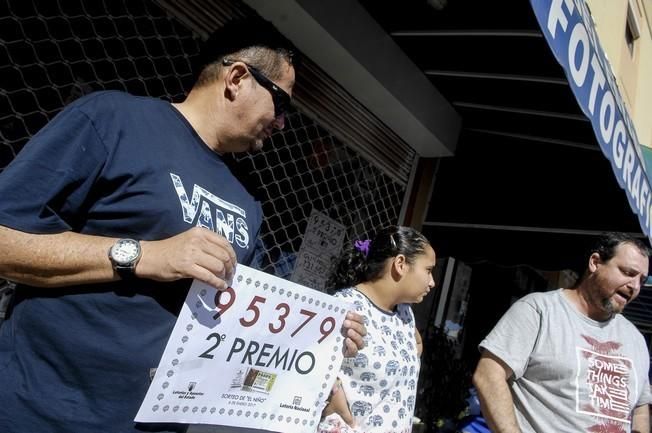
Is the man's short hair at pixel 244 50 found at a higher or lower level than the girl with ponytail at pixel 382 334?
higher

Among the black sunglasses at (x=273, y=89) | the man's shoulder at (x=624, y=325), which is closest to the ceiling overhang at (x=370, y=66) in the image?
the black sunglasses at (x=273, y=89)

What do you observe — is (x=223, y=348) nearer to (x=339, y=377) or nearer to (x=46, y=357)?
(x=46, y=357)

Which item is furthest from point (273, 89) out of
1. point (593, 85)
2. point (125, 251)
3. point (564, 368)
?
point (564, 368)

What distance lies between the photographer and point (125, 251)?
1.11 metres

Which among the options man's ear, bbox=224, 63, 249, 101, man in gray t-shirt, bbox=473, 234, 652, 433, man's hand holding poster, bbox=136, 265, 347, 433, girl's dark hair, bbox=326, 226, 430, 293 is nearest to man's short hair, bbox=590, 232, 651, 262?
man in gray t-shirt, bbox=473, 234, 652, 433

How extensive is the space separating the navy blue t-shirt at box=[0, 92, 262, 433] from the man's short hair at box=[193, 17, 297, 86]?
328 millimetres

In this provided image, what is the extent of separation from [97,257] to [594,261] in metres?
2.59

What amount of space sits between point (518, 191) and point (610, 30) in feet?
14.6

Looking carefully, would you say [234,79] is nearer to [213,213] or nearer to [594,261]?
[213,213]

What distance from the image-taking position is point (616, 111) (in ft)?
9.56

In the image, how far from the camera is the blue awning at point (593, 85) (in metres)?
2.08

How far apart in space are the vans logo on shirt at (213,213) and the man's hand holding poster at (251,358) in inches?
4.6

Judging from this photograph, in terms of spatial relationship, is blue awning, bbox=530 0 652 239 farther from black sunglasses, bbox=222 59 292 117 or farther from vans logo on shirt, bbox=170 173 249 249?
vans logo on shirt, bbox=170 173 249 249

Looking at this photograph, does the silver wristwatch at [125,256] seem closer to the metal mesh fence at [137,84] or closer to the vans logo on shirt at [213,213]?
the vans logo on shirt at [213,213]
